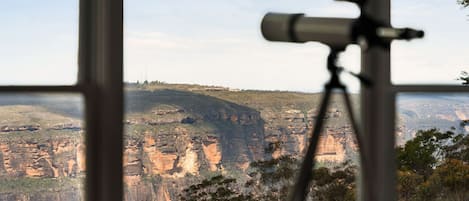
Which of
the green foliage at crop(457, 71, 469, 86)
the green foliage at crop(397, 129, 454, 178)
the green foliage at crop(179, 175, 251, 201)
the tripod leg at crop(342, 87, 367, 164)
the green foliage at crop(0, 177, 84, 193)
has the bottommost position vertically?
the green foliage at crop(179, 175, 251, 201)

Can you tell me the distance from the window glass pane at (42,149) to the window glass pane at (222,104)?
212 mm

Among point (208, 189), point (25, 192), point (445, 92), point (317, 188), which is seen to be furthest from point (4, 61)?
point (445, 92)

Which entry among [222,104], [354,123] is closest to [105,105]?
[222,104]

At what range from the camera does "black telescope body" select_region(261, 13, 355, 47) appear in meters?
2.03

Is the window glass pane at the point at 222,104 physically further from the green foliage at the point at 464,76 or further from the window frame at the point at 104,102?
the green foliage at the point at 464,76

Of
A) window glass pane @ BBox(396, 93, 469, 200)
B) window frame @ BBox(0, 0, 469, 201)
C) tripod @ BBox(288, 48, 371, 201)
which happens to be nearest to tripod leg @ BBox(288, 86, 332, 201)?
tripod @ BBox(288, 48, 371, 201)

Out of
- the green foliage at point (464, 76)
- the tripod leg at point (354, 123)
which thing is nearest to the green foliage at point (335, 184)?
the green foliage at point (464, 76)

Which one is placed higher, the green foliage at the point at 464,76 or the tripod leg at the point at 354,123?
the green foliage at the point at 464,76

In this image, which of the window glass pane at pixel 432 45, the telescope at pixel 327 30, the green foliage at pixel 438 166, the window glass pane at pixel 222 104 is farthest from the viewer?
the green foliage at pixel 438 166

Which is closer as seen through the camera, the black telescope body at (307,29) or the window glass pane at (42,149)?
the black telescope body at (307,29)

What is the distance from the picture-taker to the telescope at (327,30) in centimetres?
188

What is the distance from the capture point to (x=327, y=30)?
206 cm

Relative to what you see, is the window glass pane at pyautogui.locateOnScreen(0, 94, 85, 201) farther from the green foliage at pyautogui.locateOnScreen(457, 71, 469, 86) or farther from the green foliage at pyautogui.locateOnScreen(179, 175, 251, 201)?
the green foliage at pyautogui.locateOnScreen(457, 71, 469, 86)

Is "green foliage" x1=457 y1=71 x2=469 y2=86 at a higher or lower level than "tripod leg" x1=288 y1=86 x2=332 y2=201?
higher
